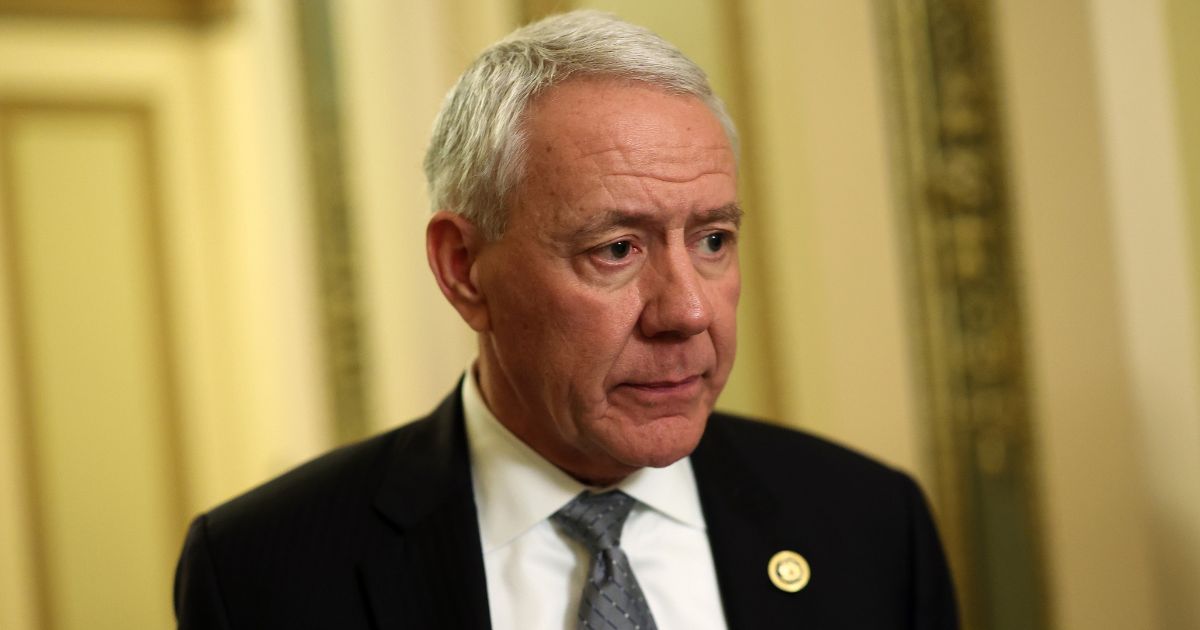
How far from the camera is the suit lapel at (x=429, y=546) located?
1.60 m

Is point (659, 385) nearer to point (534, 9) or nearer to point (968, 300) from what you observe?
point (968, 300)

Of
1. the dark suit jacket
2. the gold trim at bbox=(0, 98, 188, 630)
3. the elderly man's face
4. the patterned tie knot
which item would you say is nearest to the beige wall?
the gold trim at bbox=(0, 98, 188, 630)

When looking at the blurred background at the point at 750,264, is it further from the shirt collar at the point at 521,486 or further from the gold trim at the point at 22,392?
the shirt collar at the point at 521,486

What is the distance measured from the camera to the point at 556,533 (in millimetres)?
1683

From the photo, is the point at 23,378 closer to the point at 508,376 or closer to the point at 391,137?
the point at 391,137

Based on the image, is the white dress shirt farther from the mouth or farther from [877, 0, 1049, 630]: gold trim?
[877, 0, 1049, 630]: gold trim

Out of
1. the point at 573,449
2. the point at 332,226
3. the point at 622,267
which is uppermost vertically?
the point at 332,226

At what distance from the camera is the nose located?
152cm

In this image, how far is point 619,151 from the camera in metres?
1.53

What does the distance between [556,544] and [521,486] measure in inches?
3.9

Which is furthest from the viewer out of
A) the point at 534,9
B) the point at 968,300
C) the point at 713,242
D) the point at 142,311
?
the point at 142,311

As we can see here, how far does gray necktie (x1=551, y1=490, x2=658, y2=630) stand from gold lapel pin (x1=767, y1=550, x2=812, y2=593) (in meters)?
0.22

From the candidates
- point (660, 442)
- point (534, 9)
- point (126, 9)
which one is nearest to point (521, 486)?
point (660, 442)

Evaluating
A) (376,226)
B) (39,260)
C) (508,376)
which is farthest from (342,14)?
(508,376)
